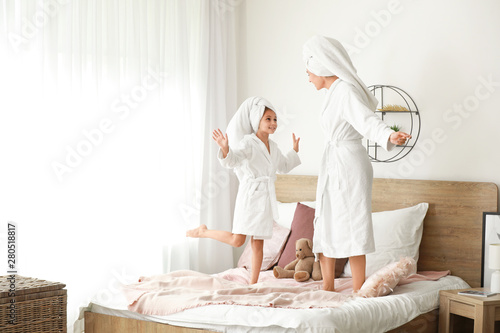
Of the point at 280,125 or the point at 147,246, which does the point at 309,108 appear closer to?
the point at 280,125

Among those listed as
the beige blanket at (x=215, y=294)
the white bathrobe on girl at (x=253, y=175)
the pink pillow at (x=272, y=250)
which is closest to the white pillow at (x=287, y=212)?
the pink pillow at (x=272, y=250)

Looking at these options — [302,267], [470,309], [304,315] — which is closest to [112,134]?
[302,267]

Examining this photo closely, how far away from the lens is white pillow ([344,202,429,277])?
11.7 ft

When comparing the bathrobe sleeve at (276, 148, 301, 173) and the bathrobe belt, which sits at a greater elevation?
the bathrobe sleeve at (276, 148, 301, 173)

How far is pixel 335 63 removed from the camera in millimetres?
3115

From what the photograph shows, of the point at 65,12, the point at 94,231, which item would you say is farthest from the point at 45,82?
the point at 94,231

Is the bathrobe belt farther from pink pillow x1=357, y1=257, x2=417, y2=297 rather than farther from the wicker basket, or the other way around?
the wicker basket

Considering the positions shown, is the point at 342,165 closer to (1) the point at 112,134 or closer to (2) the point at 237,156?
(2) the point at 237,156

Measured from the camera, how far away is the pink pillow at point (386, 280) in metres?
3.00

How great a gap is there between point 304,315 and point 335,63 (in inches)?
50.3

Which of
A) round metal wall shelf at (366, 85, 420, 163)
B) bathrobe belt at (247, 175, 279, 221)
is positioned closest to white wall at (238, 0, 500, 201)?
round metal wall shelf at (366, 85, 420, 163)

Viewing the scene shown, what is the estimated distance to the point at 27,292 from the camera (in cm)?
264

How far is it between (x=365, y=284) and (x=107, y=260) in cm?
152

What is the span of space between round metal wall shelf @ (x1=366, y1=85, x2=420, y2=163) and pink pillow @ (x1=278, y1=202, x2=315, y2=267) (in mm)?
561
